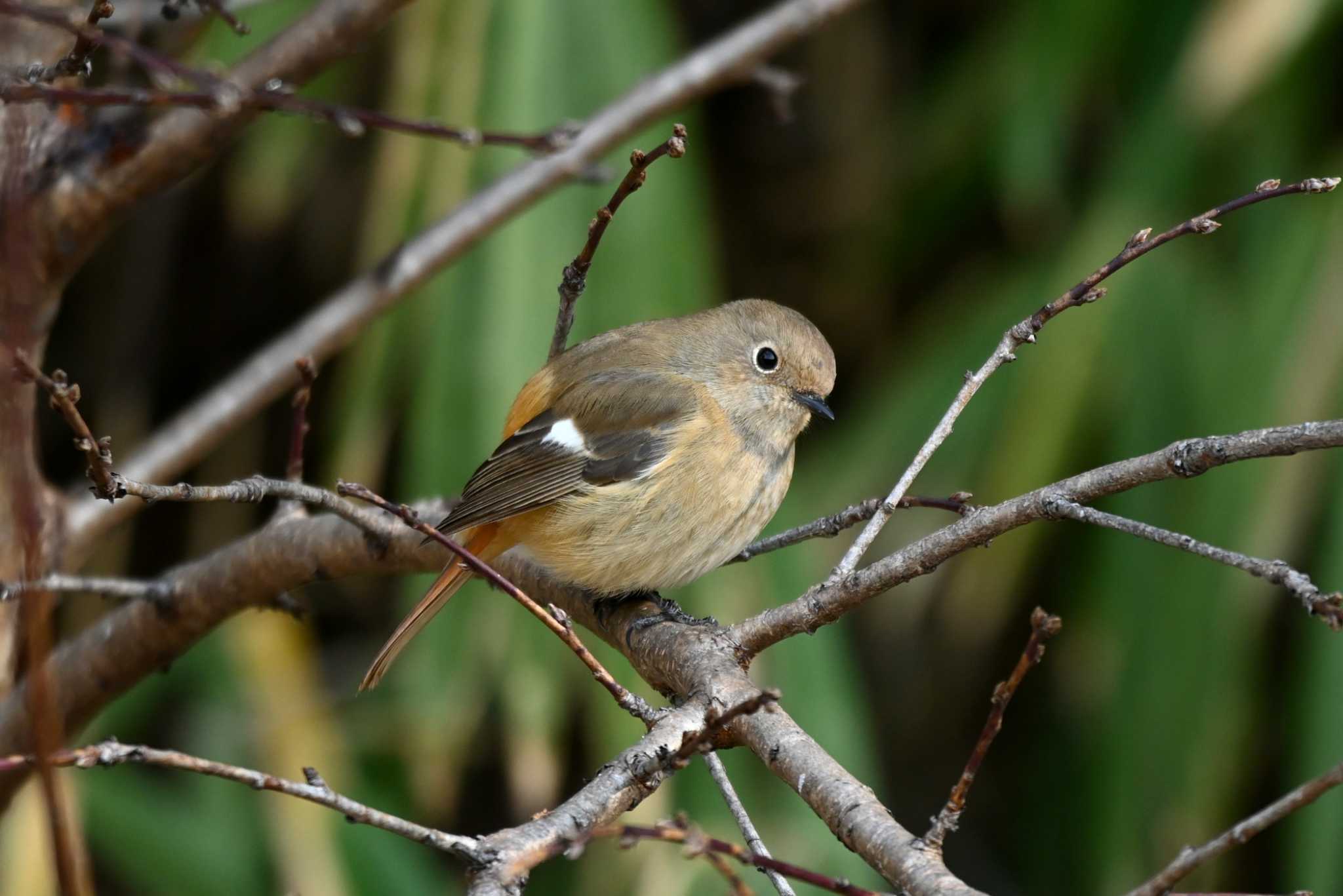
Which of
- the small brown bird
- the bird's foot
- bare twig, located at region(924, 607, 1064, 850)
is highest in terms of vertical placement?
the small brown bird

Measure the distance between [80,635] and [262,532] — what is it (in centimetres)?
54

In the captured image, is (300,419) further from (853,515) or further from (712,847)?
(712,847)

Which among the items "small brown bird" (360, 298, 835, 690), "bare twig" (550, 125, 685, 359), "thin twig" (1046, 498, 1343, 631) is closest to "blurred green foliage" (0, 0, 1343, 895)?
"small brown bird" (360, 298, 835, 690)

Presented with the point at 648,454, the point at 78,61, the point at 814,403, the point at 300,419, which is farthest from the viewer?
the point at 814,403

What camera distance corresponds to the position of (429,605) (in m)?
2.81

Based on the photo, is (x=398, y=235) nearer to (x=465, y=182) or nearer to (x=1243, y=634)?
(x=465, y=182)

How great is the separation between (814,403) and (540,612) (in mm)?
1674

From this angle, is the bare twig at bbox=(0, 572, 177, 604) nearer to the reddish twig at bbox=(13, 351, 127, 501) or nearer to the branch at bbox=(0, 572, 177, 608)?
the branch at bbox=(0, 572, 177, 608)

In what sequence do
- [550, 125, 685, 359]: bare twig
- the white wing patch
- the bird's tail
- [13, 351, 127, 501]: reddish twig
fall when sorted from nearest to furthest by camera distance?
[13, 351, 127, 501]: reddish twig, [550, 125, 685, 359]: bare twig, the bird's tail, the white wing patch

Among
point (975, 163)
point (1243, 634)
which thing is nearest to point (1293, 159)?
point (975, 163)

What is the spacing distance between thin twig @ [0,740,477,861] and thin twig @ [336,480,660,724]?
25cm

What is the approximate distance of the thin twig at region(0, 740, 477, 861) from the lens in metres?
1.24

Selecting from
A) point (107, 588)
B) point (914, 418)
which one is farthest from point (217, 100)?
point (914, 418)

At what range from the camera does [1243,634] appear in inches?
140
